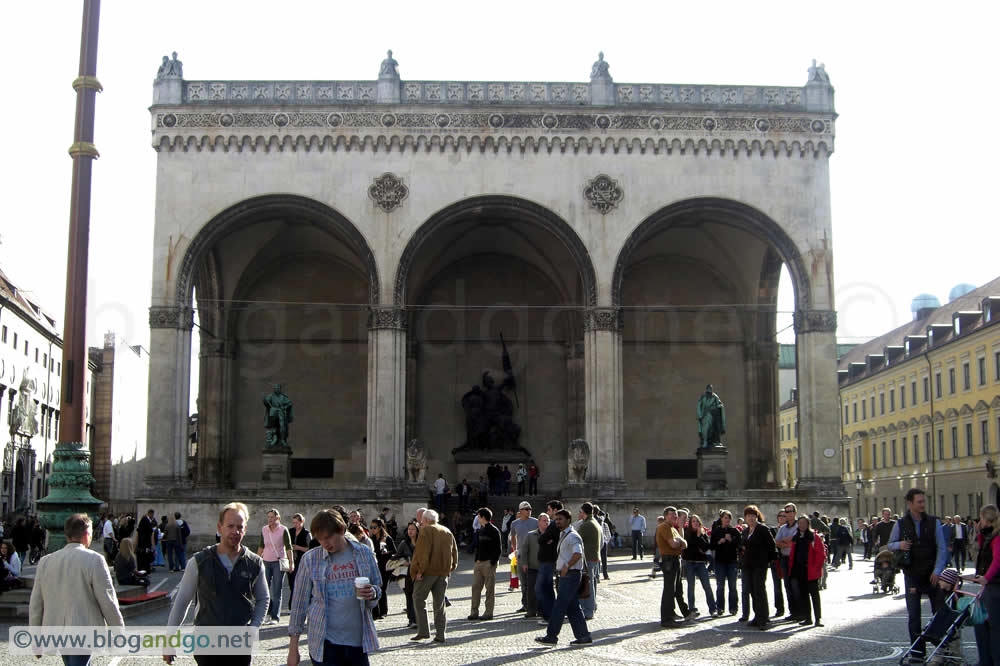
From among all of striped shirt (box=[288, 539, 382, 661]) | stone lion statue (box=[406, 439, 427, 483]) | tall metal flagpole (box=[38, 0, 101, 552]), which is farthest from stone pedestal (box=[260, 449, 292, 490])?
striped shirt (box=[288, 539, 382, 661])

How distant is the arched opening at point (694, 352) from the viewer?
3831 cm

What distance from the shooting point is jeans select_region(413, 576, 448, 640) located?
13875 millimetres

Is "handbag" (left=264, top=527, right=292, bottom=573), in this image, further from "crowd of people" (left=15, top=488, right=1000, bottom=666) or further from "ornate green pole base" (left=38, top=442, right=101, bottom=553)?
"ornate green pole base" (left=38, top=442, right=101, bottom=553)

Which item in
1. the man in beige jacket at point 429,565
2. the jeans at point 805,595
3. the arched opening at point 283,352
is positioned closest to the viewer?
the man in beige jacket at point 429,565

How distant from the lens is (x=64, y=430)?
15516mm

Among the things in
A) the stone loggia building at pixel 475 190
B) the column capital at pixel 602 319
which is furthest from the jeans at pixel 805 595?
the column capital at pixel 602 319

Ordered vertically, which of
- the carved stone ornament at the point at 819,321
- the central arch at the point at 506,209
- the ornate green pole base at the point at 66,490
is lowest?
the ornate green pole base at the point at 66,490

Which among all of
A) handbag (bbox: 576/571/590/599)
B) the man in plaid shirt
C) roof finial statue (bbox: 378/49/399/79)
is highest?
roof finial statue (bbox: 378/49/399/79)

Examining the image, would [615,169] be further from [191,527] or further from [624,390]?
[191,527]

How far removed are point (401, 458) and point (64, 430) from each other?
17564 mm

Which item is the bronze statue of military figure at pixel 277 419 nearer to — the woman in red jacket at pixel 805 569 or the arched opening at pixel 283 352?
the arched opening at pixel 283 352

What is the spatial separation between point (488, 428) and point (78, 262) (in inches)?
956

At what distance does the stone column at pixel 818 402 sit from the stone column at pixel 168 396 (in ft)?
56.1

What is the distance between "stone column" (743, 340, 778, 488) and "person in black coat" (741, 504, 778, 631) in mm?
23044
